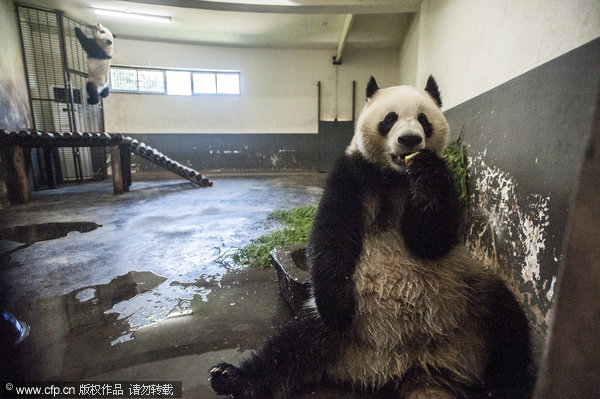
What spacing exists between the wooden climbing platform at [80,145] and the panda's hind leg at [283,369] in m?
6.88

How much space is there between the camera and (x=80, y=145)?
6500mm

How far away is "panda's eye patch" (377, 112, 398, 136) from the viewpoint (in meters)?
1.35

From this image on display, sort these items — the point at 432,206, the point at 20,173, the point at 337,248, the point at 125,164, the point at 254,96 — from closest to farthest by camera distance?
the point at 432,206 < the point at 337,248 < the point at 20,173 < the point at 125,164 < the point at 254,96

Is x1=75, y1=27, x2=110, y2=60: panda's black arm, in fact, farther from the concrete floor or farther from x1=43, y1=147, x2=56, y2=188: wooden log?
the concrete floor

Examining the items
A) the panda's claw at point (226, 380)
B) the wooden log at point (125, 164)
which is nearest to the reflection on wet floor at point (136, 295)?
the panda's claw at point (226, 380)

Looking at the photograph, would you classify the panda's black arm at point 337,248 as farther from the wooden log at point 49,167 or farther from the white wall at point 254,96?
the white wall at point 254,96

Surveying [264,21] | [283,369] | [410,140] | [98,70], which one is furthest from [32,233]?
[264,21]

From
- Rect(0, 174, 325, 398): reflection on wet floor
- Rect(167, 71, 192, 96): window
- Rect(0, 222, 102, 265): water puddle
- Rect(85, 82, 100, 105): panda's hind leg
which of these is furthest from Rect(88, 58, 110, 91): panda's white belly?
Rect(0, 222, 102, 265): water puddle

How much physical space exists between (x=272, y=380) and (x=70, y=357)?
1.20m

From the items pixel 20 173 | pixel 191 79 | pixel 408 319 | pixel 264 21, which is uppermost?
pixel 264 21

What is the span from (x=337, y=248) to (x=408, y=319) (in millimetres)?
397

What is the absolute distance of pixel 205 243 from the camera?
362 centimetres

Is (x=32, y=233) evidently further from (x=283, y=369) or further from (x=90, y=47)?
(x=90, y=47)

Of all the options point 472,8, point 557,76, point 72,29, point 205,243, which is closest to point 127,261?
point 205,243
